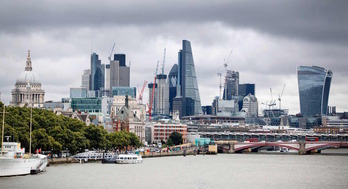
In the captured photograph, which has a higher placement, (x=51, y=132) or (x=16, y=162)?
(x=51, y=132)

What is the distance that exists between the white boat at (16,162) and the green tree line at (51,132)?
27.7 feet

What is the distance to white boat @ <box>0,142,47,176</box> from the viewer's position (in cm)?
8539

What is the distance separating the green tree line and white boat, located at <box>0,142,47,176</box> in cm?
845

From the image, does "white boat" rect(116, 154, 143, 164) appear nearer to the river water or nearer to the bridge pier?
the river water

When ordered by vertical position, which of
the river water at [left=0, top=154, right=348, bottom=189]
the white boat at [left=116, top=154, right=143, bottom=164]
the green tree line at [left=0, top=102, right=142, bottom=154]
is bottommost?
the river water at [left=0, top=154, right=348, bottom=189]

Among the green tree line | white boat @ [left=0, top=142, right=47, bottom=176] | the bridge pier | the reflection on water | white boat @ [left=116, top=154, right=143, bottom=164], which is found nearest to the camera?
the reflection on water

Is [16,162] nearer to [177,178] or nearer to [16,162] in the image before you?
[16,162]

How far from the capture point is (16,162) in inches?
3425

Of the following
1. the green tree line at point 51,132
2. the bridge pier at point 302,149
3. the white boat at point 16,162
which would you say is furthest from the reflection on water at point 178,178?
the bridge pier at point 302,149

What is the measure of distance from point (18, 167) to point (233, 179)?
1001 inches

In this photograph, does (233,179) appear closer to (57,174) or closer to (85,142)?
(57,174)

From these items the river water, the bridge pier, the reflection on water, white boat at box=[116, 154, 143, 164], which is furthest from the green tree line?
the bridge pier

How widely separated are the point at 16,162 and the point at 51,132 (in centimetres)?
3119

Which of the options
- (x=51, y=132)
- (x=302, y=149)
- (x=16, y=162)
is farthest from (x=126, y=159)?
(x=302, y=149)
